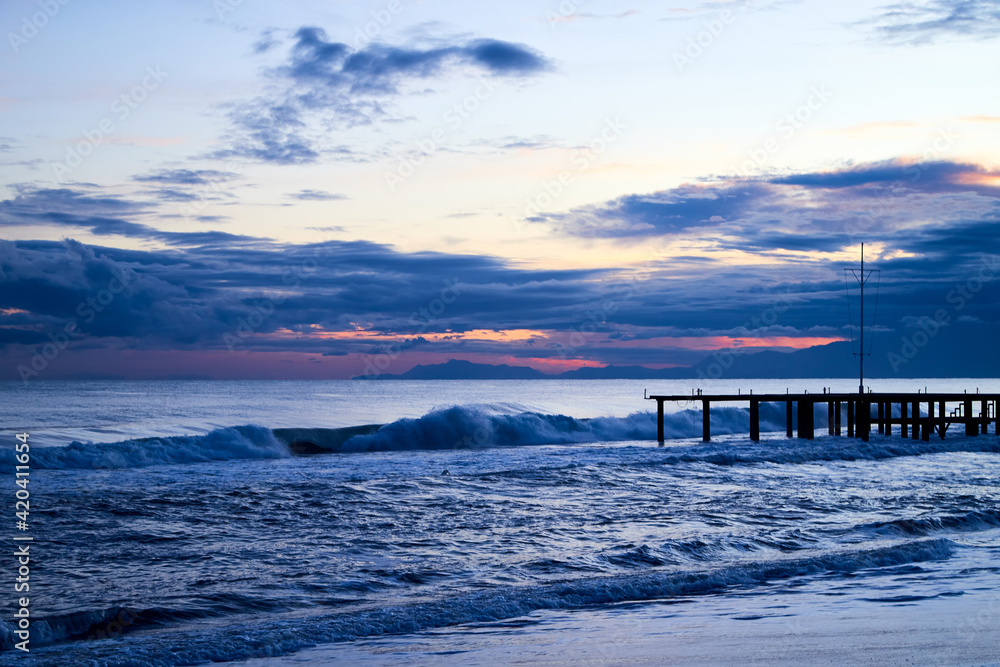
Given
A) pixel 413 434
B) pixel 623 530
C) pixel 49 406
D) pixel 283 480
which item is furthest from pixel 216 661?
pixel 49 406

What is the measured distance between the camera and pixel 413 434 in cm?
4747

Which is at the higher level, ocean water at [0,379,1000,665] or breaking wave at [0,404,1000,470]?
ocean water at [0,379,1000,665]

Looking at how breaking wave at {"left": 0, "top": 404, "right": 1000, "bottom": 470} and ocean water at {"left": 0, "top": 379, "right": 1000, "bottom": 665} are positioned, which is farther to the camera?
breaking wave at {"left": 0, "top": 404, "right": 1000, "bottom": 470}

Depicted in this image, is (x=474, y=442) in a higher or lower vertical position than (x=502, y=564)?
lower

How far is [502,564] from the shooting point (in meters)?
13.1

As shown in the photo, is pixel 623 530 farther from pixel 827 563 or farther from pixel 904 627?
pixel 904 627

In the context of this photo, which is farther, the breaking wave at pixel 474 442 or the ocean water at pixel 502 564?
the breaking wave at pixel 474 442

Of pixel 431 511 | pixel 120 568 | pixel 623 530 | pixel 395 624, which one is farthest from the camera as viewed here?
pixel 431 511

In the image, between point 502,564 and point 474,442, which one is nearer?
point 502,564

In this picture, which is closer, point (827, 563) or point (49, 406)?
point (827, 563)

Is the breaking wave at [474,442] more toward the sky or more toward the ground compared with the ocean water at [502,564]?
more toward the ground

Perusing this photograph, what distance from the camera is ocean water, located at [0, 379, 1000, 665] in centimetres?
893

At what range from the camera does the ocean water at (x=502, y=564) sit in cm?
893

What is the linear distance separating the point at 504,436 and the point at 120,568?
1501 inches
